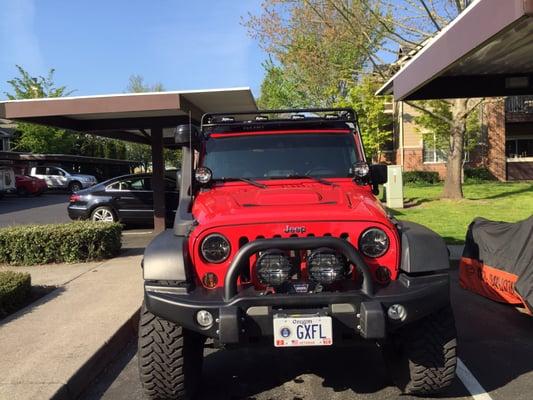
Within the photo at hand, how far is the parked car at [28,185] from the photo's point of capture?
33.5 m

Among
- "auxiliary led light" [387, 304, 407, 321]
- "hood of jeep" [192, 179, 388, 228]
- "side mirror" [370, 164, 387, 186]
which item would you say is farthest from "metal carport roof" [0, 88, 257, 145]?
"auxiliary led light" [387, 304, 407, 321]

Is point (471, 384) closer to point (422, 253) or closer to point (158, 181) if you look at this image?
point (422, 253)

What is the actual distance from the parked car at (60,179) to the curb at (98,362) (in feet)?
108

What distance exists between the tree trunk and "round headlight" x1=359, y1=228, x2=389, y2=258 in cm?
1517

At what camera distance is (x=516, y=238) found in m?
5.84

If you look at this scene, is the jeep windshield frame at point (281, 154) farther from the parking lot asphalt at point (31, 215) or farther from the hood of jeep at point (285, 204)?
the parking lot asphalt at point (31, 215)

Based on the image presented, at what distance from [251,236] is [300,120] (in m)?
1.80

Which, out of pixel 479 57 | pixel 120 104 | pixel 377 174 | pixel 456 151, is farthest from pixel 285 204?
pixel 456 151

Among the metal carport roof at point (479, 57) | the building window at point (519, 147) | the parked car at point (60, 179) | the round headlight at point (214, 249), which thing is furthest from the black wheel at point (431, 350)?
the parked car at point (60, 179)

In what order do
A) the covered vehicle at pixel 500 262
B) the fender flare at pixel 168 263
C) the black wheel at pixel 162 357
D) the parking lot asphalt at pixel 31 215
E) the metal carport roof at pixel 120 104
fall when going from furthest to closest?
1. the parking lot asphalt at pixel 31 215
2. the metal carport roof at pixel 120 104
3. the covered vehicle at pixel 500 262
4. the black wheel at pixel 162 357
5. the fender flare at pixel 168 263

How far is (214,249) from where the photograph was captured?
3.74m

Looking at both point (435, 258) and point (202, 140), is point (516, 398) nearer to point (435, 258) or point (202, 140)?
point (435, 258)

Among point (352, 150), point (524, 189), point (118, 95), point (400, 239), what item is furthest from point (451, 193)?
point (400, 239)

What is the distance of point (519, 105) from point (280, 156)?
97.9ft
